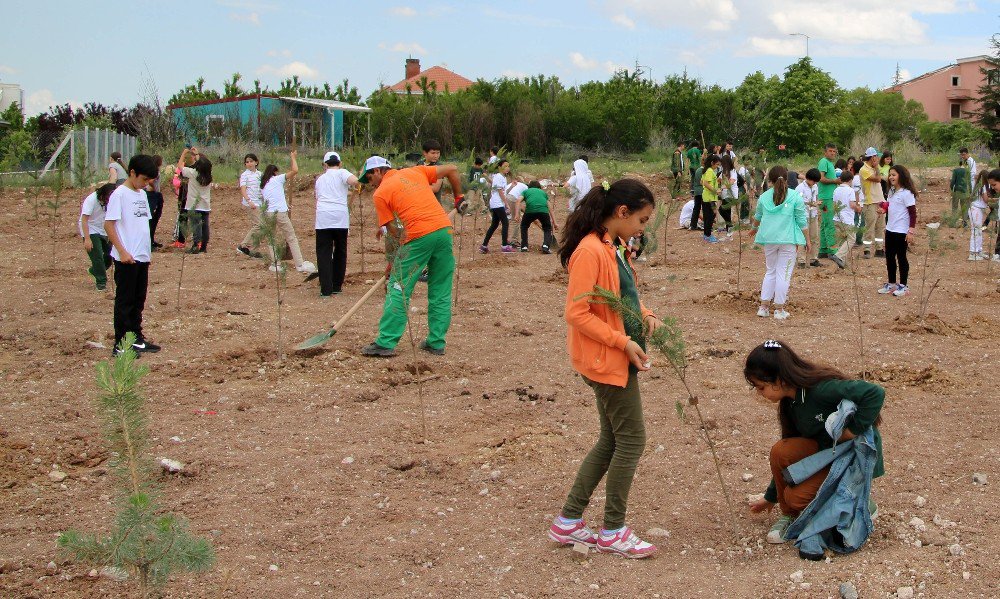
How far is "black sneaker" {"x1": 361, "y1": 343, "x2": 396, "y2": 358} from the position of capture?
24.4 ft

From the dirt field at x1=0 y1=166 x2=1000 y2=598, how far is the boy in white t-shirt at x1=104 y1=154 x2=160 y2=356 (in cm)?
46

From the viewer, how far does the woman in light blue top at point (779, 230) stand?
850 cm

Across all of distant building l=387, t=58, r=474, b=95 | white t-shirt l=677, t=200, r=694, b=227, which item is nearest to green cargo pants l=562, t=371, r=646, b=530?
white t-shirt l=677, t=200, r=694, b=227

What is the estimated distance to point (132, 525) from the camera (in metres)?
2.58

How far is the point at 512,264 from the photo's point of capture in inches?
507

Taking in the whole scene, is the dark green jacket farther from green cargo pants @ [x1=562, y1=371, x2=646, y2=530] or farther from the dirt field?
green cargo pants @ [x1=562, y1=371, x2=646, y2=530]

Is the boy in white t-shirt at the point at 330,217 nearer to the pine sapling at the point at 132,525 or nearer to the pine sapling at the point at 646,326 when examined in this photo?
the pine sapling at the point at 646,326

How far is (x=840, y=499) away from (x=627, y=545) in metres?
0.93

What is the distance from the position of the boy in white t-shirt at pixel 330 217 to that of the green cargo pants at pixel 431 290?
8.62ft

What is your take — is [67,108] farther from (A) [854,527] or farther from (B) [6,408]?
(A) [854,527]

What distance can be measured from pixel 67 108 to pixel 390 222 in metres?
31.5

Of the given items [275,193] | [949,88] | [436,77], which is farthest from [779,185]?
[949,88]

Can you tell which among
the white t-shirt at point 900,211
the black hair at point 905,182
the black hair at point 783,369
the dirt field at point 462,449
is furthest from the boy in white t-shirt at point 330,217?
the black hair at point 783,369

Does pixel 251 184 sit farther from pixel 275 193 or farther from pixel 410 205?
pixel 410 205
